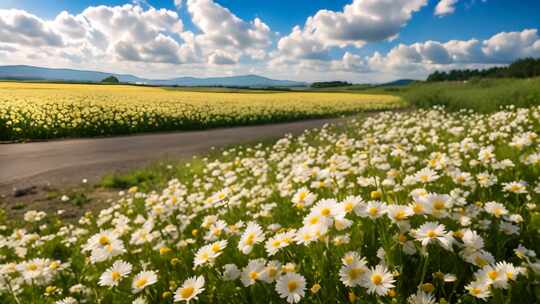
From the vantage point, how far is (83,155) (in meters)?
12.0

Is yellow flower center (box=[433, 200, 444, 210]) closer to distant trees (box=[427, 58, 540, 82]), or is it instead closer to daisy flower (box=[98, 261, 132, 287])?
daisy flower (box=[98, 261, 132, 287])

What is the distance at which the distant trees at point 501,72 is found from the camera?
250 ft

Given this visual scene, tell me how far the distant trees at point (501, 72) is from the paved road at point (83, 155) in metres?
81.9

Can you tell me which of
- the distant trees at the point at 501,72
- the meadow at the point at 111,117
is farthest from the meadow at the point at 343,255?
the distant trees at the point at 501,72

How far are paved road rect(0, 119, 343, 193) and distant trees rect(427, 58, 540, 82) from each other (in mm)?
81870

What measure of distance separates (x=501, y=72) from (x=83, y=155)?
97670mm

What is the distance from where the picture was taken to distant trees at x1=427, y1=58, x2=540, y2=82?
7606 centimetres

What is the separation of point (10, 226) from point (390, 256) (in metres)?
6.65

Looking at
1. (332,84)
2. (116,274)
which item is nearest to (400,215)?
(116,274)

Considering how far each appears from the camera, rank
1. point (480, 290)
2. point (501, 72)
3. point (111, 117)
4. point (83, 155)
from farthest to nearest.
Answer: point (501, 72) < point (111, 117) < point (83, 155) < point (480, 290)

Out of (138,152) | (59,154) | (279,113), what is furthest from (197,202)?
(279,113)

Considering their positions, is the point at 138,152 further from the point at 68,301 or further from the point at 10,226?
the point at 68,301

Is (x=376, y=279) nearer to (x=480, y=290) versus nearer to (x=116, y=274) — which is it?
(x=480, y=290)

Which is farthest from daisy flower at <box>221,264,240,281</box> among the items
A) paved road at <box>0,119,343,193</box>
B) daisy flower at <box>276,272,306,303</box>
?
paved road at <box>0,119,343,193</box>
